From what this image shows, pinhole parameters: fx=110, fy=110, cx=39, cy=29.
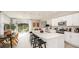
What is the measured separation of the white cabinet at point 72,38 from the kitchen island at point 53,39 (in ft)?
0.41

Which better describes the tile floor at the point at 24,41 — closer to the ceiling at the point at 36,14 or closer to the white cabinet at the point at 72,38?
the white cabinet at the point at 72,38

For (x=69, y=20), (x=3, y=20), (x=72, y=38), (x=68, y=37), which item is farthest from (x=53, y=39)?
(x=3, y=20)

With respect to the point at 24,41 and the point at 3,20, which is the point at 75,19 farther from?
the point at 3,20

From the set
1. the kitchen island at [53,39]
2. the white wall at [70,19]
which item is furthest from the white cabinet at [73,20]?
the kitchen island at [53,39]

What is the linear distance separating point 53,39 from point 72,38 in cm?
47

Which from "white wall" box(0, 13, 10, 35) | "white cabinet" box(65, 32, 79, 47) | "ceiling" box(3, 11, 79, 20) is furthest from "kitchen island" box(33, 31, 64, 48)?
"white wall" box(0, 13, 10, 35)

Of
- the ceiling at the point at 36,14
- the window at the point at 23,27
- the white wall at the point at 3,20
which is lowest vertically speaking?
the window at the point at 23,27

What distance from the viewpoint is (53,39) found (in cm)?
275

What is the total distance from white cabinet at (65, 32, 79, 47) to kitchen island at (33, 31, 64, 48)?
0.13m

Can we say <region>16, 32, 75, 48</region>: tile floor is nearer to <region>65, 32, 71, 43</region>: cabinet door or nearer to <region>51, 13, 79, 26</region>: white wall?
<region>65, 32, 71, 43</region>: cabinet door

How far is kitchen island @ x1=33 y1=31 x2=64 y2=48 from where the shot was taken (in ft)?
8.58

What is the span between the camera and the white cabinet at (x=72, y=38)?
2578mm
